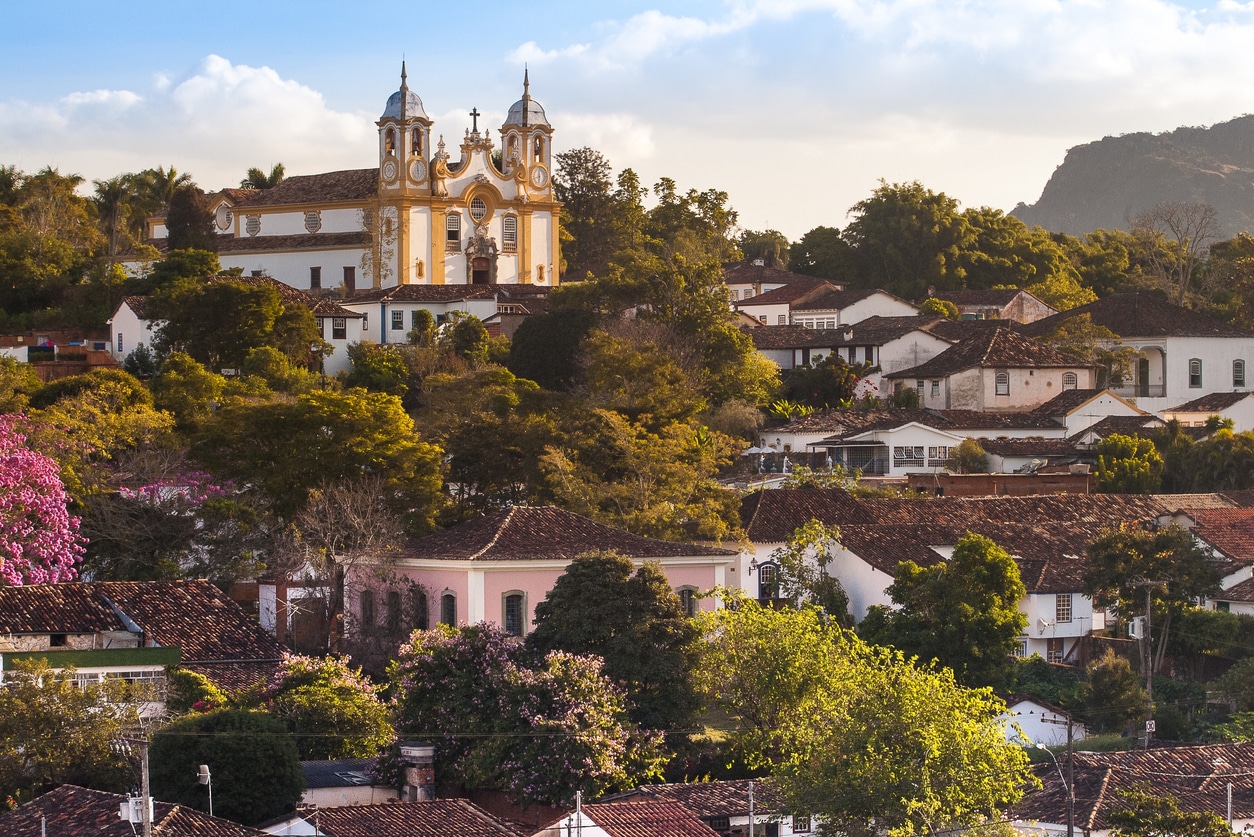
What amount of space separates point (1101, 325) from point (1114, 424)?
11.6 m

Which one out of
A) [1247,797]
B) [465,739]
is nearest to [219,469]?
[465,739]

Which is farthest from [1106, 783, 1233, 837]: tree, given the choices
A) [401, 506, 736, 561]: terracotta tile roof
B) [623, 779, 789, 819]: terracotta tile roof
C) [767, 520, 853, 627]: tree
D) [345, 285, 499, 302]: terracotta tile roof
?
[345, 285, 499, 302]: terracotta tile roof

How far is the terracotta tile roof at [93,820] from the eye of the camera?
85.9ft

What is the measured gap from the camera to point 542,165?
76125 millimetres

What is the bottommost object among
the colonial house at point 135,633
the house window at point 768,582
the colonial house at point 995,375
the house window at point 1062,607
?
the house window at point 1062,607

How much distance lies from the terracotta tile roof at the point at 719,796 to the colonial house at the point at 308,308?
1307 inches

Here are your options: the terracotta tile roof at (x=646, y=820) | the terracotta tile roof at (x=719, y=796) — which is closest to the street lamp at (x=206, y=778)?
the terracotta tile roof at (x=646, y=820)

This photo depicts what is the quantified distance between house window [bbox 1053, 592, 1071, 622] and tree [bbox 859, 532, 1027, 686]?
2038mm

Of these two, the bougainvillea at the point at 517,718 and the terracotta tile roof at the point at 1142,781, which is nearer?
the terracotta tile roof at the point at 1142,781

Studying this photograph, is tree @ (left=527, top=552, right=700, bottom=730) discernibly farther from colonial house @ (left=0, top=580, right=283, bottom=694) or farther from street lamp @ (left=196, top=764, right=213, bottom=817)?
street lamp @ (left=196, top=764, right=213, bottom=817)

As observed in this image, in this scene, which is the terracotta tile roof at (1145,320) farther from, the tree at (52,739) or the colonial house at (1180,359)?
the tree at (52,739)

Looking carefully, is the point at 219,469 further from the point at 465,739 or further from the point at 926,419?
the point at 926,419

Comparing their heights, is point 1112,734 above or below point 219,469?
below

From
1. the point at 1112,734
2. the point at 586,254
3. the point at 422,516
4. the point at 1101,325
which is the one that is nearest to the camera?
the point at 1112,734
